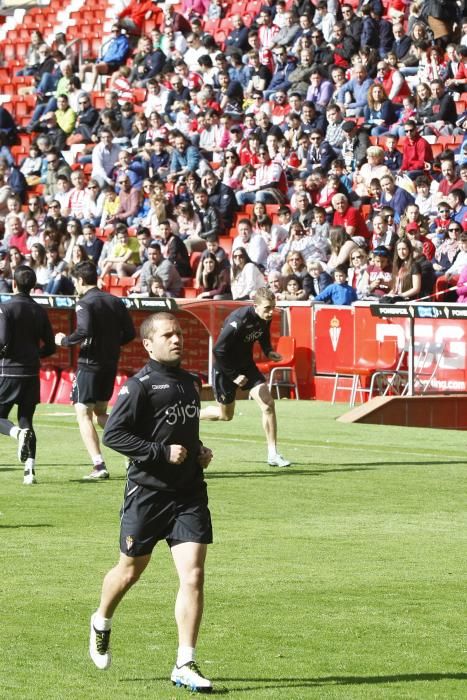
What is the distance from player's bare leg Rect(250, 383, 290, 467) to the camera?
15.5 m

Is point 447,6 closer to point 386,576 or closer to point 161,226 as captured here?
point 161,226

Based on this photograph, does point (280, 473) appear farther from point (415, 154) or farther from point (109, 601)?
point (415, 154)

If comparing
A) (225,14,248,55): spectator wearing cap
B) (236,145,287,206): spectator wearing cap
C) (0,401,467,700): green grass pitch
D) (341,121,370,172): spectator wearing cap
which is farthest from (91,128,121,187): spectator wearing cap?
(0,401,467,700): green grass pitch

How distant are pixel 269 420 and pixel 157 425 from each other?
8.46 meters

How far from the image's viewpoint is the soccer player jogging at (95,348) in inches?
576

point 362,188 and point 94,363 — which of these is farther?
point 362,188

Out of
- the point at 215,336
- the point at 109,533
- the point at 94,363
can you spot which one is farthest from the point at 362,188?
the point at 109,533

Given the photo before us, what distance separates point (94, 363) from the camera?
48.4ft

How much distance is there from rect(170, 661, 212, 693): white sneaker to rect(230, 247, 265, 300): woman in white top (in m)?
18.0

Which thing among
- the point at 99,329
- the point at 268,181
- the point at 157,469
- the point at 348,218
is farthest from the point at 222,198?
the point at 157,469

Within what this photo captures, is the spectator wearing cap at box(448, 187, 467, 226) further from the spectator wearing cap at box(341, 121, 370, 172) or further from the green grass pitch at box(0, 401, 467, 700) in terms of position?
the green grass pitch at box(0, 401, 467, 700)

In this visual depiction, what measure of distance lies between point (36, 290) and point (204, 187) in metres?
3.52

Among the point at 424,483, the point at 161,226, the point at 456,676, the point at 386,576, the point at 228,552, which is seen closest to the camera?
the point at 456,676

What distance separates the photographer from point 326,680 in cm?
692
